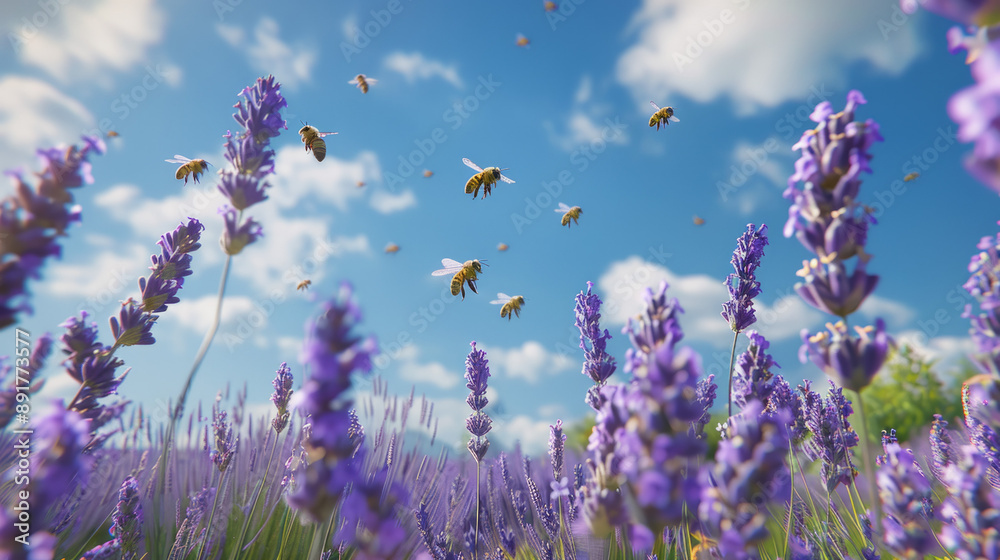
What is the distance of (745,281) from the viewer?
345 cm

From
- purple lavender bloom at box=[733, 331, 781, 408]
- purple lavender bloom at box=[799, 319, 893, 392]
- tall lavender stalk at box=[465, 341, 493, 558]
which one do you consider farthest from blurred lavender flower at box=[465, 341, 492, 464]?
purple lavender bloom at box=[799, 319, 893, 392]

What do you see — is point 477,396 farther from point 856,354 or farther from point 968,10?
point 968,10

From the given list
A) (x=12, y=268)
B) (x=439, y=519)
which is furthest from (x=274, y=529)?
(x=12, y=268)

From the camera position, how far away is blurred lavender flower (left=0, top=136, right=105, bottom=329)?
1447 mm

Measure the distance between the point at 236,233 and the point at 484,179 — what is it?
191 inches

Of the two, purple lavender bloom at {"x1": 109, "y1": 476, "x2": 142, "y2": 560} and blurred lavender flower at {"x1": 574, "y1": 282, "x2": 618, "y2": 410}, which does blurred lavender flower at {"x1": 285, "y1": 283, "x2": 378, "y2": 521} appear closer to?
blurred lavender flower at {"x1": 574, "y1": 282, "x2": 618, "y2": 410}

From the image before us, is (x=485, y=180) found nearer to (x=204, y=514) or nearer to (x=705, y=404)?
(x=705, y=404)

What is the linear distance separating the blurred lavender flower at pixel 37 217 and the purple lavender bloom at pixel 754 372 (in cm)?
283

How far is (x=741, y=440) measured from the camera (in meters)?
1.36

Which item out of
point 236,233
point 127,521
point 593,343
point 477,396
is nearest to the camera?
point 236,233

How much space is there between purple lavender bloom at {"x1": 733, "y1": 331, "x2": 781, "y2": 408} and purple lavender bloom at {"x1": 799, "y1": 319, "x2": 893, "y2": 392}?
804 millimetres

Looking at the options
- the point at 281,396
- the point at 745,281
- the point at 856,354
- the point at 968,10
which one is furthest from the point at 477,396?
the point at 968,10

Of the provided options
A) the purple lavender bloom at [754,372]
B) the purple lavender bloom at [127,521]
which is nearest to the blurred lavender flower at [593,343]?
the purple lavender bloom at [754,372]

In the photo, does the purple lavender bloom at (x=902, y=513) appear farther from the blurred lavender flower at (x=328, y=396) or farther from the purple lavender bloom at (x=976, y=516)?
the blurred lavender flower at (x=328, y=396)
